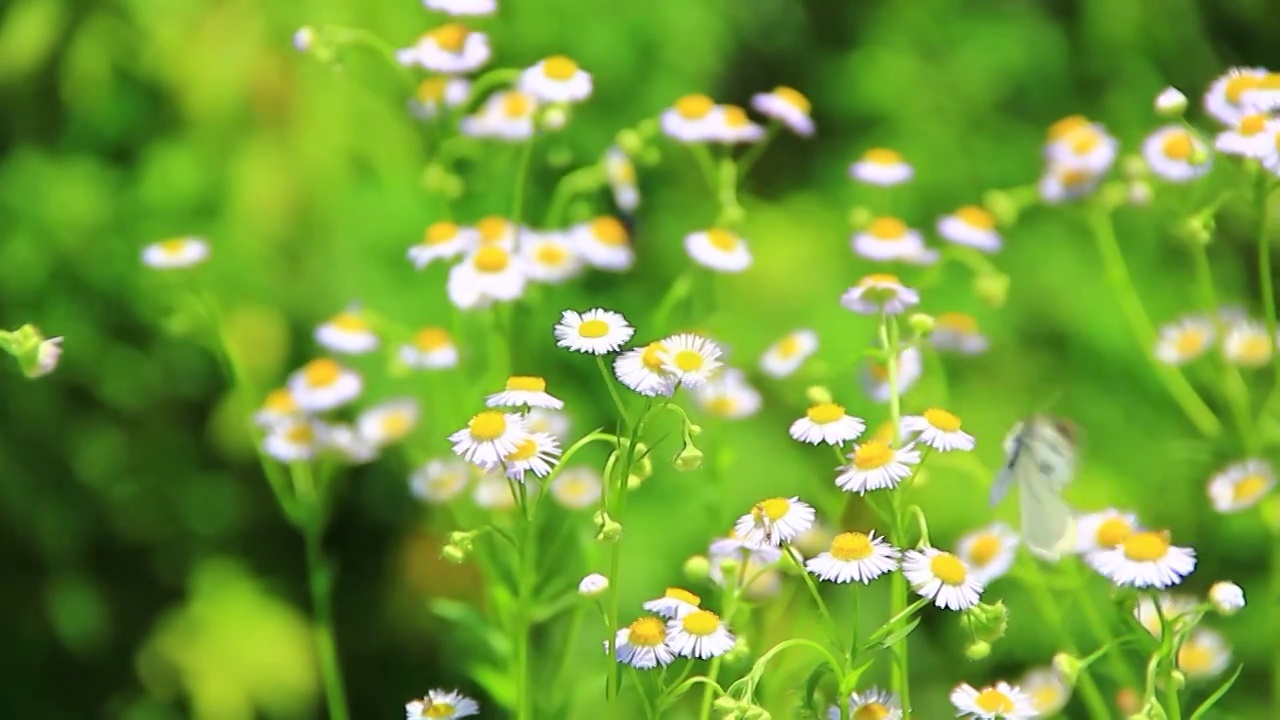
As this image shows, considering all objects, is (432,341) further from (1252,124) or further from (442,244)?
(1252,124)

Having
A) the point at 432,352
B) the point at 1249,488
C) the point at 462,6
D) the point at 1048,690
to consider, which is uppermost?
the point at 462,6

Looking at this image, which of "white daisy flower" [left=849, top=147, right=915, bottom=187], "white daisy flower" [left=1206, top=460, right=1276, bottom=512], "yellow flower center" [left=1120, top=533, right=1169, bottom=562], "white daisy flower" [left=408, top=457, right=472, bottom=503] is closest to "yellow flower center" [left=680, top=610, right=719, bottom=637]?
"yellow flower center" [left=1120, top=533, right=1169, bottom=562]

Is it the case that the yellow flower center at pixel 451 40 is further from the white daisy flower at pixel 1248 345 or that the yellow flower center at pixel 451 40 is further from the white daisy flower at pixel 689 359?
the white daisy flower at pixel 1248 345

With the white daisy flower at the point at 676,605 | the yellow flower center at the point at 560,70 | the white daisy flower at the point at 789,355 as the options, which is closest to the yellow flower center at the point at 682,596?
the white daisy flower at the point at 676,605

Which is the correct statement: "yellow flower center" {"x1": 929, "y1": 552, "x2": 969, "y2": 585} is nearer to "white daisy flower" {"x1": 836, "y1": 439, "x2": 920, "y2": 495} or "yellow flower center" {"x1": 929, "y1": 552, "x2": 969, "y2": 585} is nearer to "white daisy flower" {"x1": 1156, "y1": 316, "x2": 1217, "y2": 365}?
"white daisy flower" {"x1": 836, "y1": 439, "x2": 920, "y2": 495}

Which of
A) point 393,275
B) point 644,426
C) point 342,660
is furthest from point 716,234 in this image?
point 342,660

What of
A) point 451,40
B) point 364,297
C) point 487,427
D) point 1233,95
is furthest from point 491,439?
point 364,297
